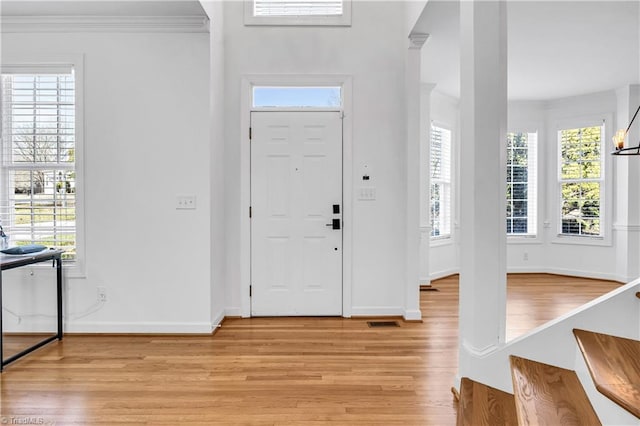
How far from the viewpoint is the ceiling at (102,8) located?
2.97 meters

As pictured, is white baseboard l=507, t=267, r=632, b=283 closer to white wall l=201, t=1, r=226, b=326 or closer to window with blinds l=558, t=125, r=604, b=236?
window with blinds l=558, t=125, r=604, b=236

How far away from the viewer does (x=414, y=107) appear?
3570 mm

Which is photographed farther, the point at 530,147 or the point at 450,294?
the point at 530,147

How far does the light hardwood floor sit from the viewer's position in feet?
6.59

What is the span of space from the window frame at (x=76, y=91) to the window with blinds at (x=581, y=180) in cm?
643

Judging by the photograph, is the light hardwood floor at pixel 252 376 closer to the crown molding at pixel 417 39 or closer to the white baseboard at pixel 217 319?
the white baseboard at pixel 217 319

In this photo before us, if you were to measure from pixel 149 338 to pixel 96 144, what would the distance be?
5.67ft

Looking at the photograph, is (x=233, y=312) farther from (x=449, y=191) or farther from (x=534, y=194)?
(x=534, y=194)

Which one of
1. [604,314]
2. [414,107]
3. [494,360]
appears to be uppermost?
[414,107]

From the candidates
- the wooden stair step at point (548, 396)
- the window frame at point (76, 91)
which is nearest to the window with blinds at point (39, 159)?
the window frame at point (76, 91)

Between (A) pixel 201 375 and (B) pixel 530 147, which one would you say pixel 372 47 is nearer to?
(A) pixel 201 375

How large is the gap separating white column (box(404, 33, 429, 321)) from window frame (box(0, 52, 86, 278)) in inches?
115

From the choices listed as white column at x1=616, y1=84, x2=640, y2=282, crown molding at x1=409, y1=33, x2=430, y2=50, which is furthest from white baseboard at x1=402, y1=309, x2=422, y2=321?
white column at x1=616, y1=84, x2=640, y2=282

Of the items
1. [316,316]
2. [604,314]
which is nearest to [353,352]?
[316,316]
